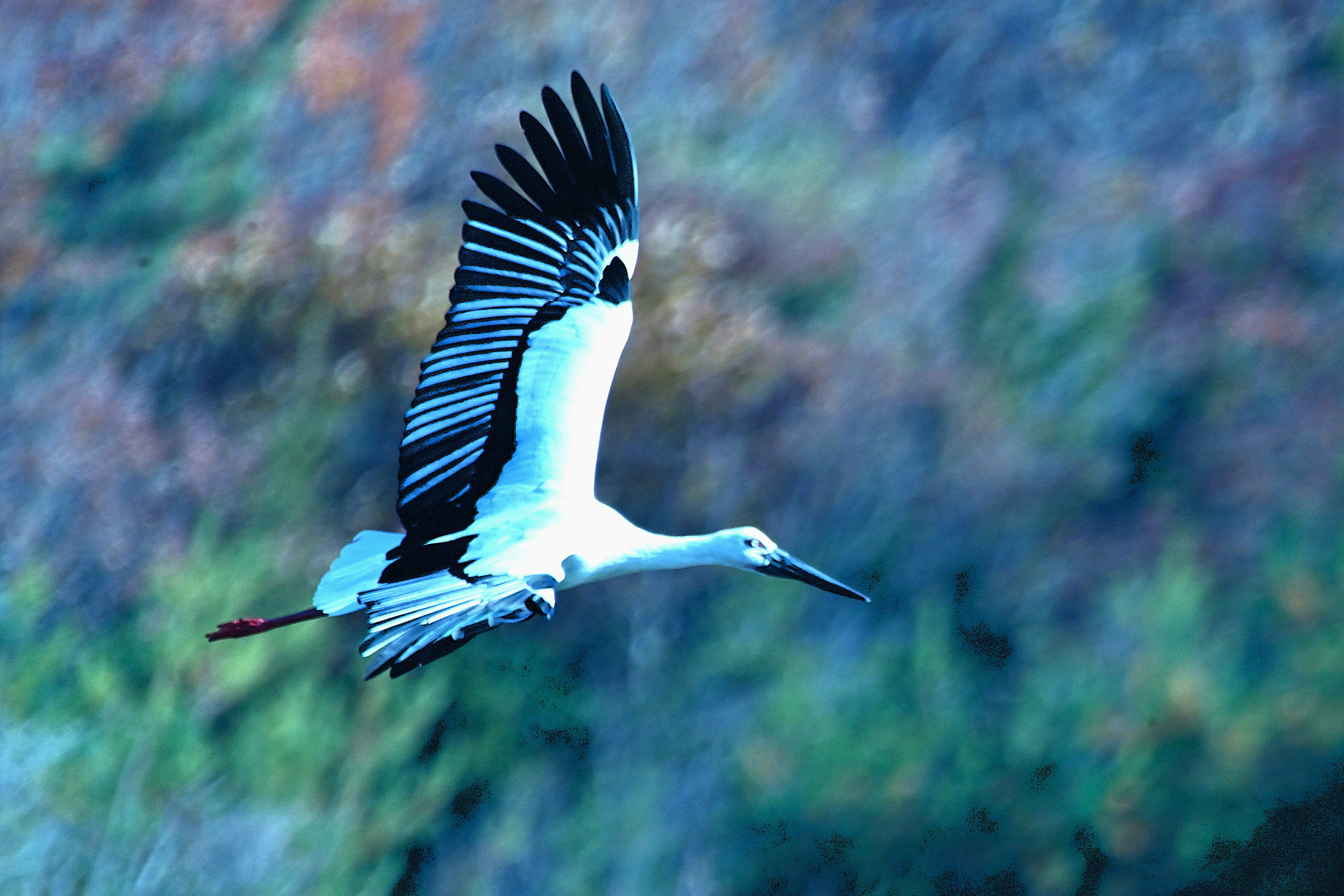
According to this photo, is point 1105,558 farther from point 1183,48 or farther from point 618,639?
point 1183,48

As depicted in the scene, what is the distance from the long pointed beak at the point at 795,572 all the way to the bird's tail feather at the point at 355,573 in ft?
4.15

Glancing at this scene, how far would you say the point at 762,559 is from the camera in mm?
5938

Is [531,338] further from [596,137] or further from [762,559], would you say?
[762,559]

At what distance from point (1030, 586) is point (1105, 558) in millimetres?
432

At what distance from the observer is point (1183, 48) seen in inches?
408

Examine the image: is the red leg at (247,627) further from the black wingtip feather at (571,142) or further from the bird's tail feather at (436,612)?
the black wingtip feather at (571,142)

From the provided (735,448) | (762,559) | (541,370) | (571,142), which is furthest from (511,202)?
(735,448)

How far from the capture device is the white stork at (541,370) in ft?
19.1

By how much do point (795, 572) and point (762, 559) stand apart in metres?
0.13

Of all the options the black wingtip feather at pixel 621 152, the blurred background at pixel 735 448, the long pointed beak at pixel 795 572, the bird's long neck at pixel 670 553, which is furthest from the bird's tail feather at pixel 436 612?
the blurred background at pixel 735 448

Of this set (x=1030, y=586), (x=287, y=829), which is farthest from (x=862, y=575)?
(x=287, y=829)

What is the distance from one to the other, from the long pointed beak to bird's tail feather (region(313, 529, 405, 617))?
4.15 feet

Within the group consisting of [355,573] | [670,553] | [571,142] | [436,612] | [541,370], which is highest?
[571,142]

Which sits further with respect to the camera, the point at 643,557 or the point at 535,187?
the point at 535,187
